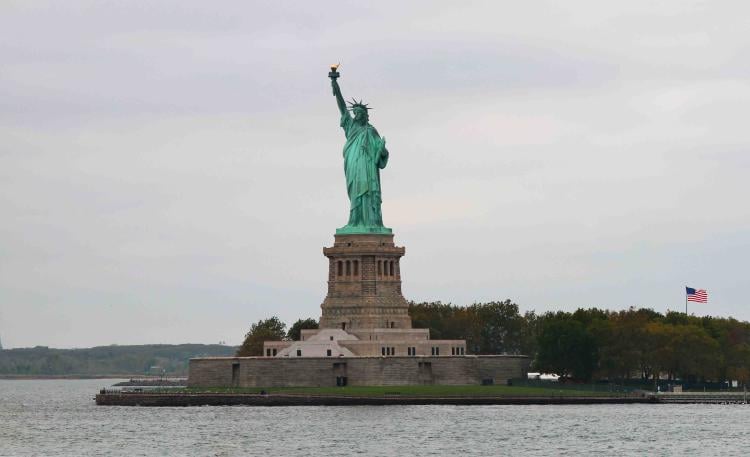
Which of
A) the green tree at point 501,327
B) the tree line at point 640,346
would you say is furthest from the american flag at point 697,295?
the green tree at point 501,327

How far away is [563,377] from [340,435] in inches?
1986

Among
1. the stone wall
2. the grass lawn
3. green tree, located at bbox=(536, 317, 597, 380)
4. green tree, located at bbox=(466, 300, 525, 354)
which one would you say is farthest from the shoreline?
green tree, located at bbox=(466, 300, 525, 354)

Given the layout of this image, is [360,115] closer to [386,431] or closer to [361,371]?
[361,371]

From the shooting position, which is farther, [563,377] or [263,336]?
[263,336]

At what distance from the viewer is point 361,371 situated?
148 m

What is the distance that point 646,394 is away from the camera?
477 feet

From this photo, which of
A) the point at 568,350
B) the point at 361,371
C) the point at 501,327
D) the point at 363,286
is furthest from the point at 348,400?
the point at 501,327

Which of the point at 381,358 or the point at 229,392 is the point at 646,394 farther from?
the point at 229,392

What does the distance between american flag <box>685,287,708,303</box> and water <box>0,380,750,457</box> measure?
1017 cm

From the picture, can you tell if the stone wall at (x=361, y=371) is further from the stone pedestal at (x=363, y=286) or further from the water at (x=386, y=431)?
the water at (x=386, y=431)

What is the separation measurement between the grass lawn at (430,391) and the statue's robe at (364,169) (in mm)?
17179

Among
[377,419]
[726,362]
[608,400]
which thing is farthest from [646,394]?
[377,419]

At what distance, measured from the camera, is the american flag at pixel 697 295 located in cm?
14912

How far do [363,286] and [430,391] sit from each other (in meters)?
16.9
